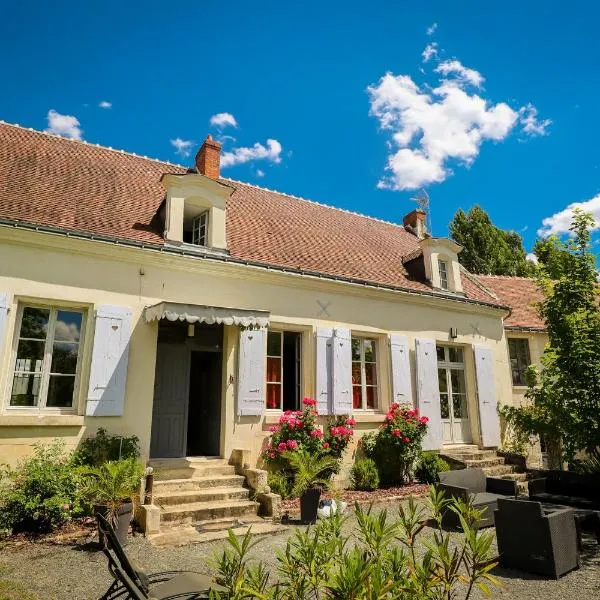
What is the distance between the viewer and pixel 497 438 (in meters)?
12.9

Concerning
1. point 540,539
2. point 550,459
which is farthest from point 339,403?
point 550,459

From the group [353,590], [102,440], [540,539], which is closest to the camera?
[353,590]

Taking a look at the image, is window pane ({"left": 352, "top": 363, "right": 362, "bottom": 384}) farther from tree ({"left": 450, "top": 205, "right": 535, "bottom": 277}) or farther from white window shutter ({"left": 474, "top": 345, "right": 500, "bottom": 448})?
tree ({"left": 450, "top": 205, "right": 535, "bottom": 277})

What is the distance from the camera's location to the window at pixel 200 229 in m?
10.3

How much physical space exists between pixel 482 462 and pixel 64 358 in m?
10.2

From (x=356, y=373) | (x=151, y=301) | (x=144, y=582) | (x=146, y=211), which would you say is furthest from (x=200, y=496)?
(x=146, y=211)

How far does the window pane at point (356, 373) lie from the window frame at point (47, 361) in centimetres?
628

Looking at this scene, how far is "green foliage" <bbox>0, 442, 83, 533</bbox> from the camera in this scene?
21.1 ft

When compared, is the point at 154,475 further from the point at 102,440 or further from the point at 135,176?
the point at 135,176

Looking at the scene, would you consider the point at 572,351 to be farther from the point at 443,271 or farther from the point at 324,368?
the point at 443,271

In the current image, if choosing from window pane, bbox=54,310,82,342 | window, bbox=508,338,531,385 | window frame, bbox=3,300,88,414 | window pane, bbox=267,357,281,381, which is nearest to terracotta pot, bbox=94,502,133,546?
window frame, bbox=3,300,88,414

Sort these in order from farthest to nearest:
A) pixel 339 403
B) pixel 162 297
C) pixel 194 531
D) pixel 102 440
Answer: pixel 339 403, pixel 162 297, pixel 102 440, pixel 194 531

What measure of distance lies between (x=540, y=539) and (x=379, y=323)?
22.1ft

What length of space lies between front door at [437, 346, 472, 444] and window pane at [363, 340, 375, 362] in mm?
2431
